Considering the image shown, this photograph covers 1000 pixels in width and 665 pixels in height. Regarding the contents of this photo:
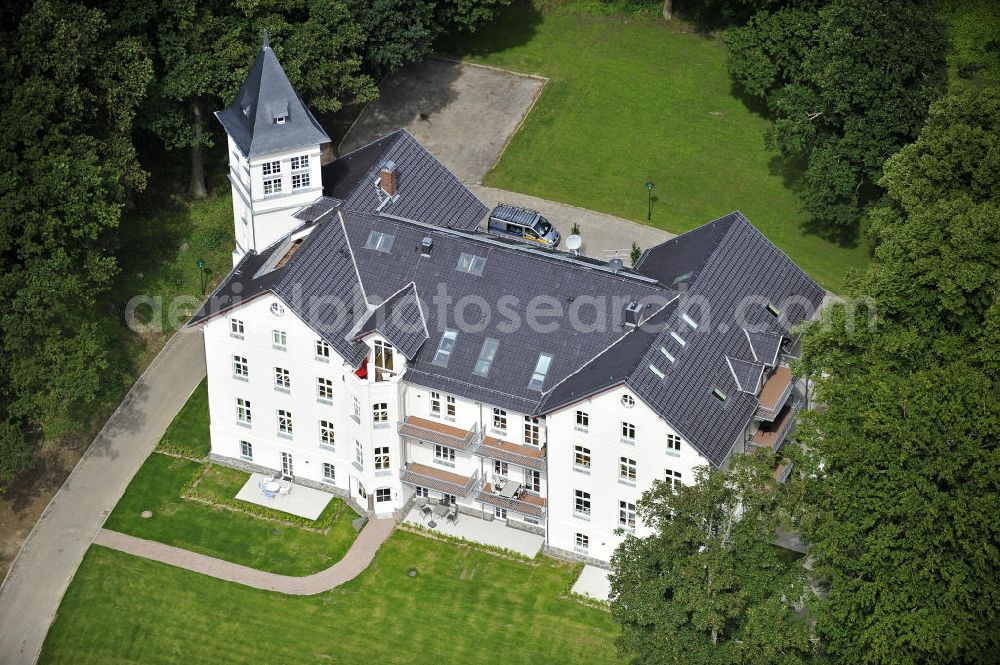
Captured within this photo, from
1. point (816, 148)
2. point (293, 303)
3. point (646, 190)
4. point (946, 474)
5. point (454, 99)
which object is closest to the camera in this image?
point (946, 474)

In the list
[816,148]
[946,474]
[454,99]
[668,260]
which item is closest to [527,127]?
[454,99]

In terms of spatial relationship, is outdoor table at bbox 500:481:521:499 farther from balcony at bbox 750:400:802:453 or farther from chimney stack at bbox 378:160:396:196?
chimney stack at bbox 378:160:396:196

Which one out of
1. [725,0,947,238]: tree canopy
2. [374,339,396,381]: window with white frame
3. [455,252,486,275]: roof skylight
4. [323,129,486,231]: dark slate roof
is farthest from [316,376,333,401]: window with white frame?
[725,0,947,238]: tree canopy

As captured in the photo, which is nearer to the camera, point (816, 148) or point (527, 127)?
point (816, 148)

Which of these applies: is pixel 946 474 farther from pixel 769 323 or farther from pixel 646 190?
pixel 646 190

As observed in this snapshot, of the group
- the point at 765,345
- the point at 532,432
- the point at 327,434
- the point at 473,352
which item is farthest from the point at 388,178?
the point at 765,345

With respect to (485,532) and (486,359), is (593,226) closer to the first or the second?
(486,359)
